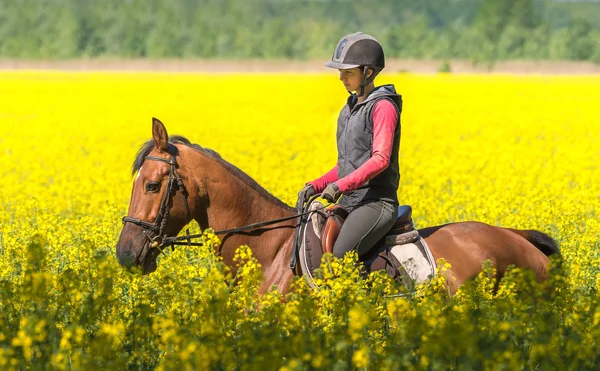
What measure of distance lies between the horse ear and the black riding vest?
1054 millimetres

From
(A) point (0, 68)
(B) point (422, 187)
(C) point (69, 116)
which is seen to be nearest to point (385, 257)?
(B) point (422, 187)

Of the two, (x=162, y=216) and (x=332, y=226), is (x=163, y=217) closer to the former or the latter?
(x=162, y=216)

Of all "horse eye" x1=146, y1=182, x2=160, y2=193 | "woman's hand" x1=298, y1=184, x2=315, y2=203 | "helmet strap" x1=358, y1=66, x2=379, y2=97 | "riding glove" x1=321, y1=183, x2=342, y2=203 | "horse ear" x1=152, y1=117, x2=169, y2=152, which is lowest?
"woman's hand" x1=298, y1=184, x2=315, y2=203

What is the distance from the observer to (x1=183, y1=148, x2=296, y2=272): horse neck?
5676 millimetres

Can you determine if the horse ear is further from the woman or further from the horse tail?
the horse tail

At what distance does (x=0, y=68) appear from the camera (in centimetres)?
7400

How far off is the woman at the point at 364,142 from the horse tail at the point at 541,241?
49.2 inches

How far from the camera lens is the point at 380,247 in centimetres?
575

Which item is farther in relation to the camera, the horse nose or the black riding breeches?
the black riding breeches

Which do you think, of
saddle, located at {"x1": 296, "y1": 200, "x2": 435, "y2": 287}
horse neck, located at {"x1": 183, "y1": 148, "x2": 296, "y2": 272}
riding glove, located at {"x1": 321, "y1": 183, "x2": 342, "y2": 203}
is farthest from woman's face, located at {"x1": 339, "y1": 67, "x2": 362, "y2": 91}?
horse neck, located at {"x1": 183, "y1": 148, "x2": 296, "y2": 272}

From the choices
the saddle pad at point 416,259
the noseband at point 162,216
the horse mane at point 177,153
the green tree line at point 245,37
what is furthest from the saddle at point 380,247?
the green tree line at point 245,37

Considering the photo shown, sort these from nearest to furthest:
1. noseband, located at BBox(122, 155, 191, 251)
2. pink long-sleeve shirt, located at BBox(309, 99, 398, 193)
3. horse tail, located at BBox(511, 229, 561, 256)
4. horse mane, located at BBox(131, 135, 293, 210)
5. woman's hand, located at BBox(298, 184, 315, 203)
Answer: pink long-sleeve shirt, located at BBox(309, 99, 398, 193), noseband, located at BBox(122, 155, 191, 251), horse mane, located at BBox(131, 135, 293, 210), woman's hand, located at BBox(298, 184, 315, 203), horse tail, located at BBox(511, 229, 561, 256)

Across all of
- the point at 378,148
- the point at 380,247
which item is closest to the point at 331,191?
the point at 378,148

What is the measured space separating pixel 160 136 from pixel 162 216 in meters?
0.48
